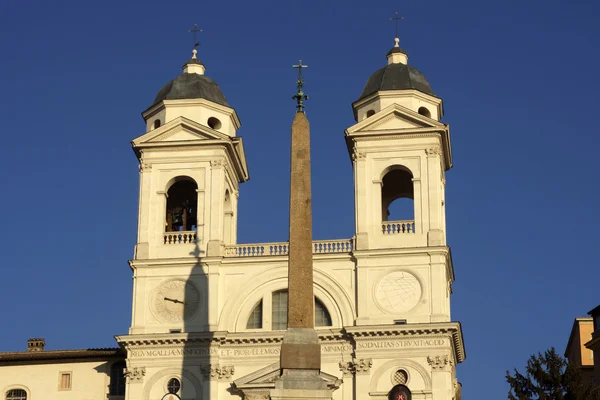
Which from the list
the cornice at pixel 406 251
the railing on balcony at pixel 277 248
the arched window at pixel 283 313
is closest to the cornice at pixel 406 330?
the arched window at pixel 283 313

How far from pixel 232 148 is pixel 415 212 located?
9033 millimetres

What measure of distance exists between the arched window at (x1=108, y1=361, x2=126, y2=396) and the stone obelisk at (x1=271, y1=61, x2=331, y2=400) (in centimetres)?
2031

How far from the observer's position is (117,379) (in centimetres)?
6088

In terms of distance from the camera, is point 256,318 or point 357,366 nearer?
point 357,366

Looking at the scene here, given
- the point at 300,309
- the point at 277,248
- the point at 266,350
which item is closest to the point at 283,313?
the point at 266,350

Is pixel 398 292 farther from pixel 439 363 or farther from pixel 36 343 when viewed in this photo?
pixel 36 343

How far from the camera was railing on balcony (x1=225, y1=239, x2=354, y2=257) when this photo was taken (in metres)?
58.9

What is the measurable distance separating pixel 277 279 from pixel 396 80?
10504mm

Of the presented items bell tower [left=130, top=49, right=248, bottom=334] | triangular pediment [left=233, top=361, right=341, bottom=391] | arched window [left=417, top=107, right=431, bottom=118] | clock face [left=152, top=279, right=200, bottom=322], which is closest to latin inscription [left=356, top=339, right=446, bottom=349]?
triangular pediment [left=233, top=361, right=341, bottom=391]

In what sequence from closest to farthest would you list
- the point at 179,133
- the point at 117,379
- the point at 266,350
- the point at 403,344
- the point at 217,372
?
the point at 403,344 → the point at 217,372 → the point at 266,350 → the point at 117,379 → the point at 179,133

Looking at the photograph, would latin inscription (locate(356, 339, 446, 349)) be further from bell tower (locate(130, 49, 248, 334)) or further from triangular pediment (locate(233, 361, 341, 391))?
bell tower (locate(130, 49, 248, 334))

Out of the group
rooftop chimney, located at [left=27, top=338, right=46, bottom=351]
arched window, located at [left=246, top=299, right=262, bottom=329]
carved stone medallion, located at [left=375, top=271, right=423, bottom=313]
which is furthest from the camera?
rooftop chimney, located at [left=27, top=338, right=46, bottom=351]

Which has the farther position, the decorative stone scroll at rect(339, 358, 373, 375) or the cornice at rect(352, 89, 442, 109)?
the cornice at rect(352, 89, 442, 109)

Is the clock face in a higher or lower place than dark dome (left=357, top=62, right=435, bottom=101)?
lower
